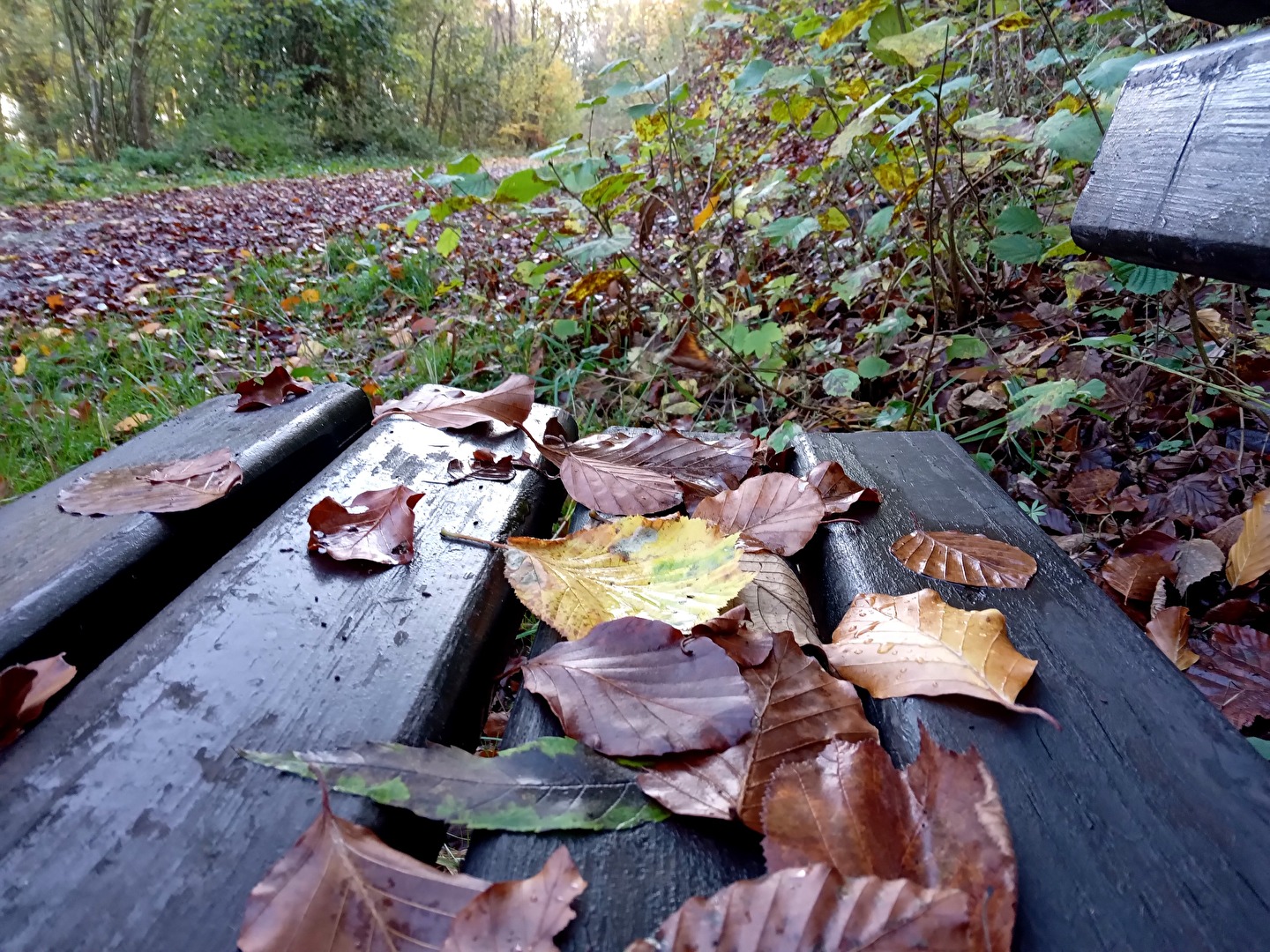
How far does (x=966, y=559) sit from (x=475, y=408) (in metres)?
0.72

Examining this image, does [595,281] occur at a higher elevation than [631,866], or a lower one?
higher

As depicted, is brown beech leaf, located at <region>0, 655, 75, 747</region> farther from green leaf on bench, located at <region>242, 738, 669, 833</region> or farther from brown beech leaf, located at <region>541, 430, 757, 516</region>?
brown beech leaf, located at <region>541, 430, 757, 516</region>

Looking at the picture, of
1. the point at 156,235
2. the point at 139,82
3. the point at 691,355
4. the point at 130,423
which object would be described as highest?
the point at 139,82

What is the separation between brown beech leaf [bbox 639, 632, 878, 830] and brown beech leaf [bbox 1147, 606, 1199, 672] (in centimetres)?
79

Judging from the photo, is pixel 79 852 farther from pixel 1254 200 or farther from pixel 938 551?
pixel 1254 200

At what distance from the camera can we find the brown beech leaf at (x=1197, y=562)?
1.21m

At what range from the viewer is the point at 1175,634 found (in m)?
1.07

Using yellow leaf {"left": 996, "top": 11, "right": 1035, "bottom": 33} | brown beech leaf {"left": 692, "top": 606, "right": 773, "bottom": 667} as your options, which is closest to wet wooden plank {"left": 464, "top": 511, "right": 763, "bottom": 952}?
brown beech leaf {"left": 692, "top": 606, "right": 773, "bottom": 667}

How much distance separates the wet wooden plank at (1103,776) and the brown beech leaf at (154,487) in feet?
2.37

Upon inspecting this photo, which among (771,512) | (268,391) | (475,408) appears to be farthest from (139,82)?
(771,512)

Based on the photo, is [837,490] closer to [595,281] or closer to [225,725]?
[225,725]

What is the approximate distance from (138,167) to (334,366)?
1287cm

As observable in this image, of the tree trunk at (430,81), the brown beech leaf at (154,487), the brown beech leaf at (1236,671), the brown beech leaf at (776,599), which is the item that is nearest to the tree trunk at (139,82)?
the tree trunk at (430,81)

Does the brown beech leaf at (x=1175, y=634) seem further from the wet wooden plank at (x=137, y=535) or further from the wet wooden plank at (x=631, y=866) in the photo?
the wet wooden plank at (x=137, y=535)
